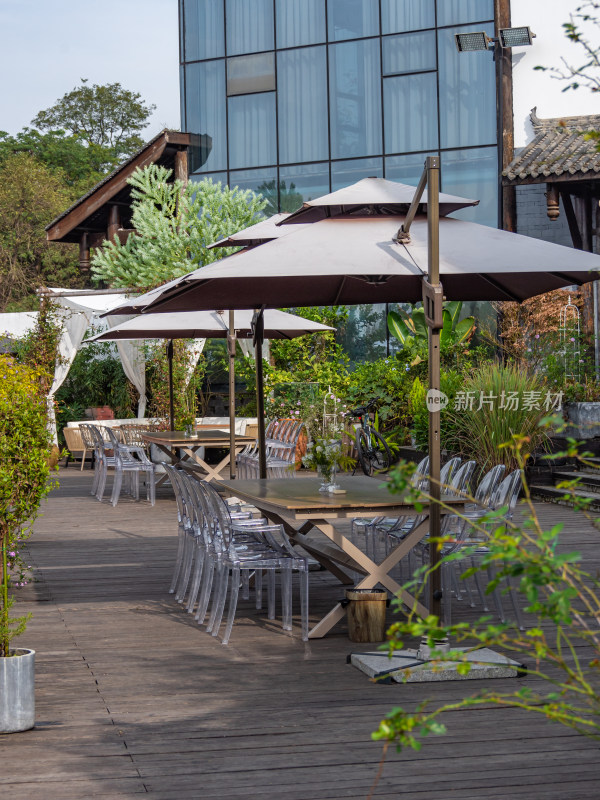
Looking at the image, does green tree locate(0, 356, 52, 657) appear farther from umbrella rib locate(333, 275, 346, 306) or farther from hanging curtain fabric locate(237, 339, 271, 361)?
hanging curtain fabric locate(237, 339, 271, 361)

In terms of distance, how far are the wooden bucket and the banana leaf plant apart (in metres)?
10.2

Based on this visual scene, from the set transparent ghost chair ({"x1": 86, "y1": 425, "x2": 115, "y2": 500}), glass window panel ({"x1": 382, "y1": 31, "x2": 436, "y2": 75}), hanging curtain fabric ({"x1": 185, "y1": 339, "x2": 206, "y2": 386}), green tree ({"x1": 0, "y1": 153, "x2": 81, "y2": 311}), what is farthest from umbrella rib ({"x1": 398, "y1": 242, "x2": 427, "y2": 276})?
green tree ({"x1": 0, "y1": 153, "x2": 81, "y2": 311})

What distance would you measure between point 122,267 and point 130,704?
17.3 metres

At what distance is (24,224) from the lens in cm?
3247

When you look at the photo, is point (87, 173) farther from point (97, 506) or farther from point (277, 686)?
point (277, 686)

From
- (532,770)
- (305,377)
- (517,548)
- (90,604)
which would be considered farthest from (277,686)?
(305,377)

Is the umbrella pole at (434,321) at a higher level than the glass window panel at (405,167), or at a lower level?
lower

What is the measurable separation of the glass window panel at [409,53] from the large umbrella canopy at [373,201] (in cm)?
1510

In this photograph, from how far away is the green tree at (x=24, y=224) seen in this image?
1264 inches

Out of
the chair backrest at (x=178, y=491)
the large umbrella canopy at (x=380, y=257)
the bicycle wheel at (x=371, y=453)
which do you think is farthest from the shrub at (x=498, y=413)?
the large umbrella canopy at (x=380, y=257)

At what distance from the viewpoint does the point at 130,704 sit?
482 cm

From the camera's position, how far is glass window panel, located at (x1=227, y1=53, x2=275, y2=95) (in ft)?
72.1

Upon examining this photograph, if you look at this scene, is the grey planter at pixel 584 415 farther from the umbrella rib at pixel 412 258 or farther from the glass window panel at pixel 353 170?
the glass window panel at pixel 353 170

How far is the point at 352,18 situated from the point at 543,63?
4083 millimetres
